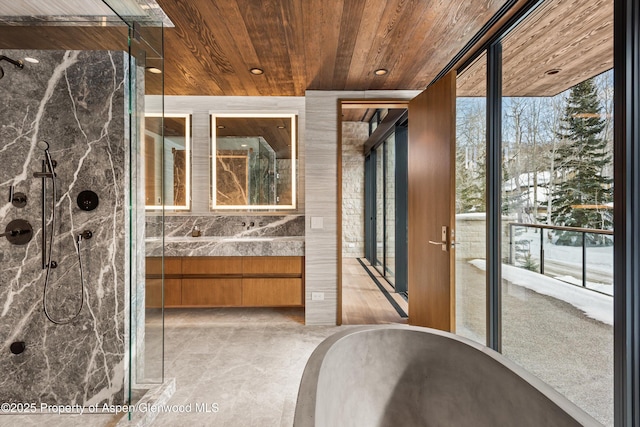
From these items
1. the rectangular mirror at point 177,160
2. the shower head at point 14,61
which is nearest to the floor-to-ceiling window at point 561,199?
the shower head at point 14,61

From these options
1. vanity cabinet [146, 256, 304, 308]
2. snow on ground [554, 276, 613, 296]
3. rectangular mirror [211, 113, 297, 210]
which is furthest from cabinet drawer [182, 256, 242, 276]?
snow on ground [554, 276, 613, 296]

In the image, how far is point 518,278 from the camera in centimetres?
204

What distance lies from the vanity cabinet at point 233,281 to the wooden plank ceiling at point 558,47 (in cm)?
245

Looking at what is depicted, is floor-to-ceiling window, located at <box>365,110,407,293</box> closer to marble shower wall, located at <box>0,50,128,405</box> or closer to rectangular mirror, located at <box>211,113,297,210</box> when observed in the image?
rectangular mirror, located at <box>211,113,297,210</box>

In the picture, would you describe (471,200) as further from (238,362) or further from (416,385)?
(238,362)

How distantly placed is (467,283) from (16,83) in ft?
11.0

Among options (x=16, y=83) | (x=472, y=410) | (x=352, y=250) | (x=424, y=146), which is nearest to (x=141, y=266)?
(x=16, y=83)

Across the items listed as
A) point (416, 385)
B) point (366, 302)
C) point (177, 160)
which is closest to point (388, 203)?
point (366, 302)

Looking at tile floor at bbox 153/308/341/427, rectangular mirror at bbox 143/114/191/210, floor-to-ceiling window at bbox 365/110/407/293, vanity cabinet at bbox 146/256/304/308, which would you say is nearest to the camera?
tile floor at bbox 153/308/341/427

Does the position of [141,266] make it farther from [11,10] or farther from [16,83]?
[11,10]

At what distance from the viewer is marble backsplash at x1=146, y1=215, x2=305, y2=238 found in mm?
3748

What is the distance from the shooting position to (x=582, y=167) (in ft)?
5.14

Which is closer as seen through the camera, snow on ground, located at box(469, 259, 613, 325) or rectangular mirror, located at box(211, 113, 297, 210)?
snow on ground, located at box(469, 259, 613, 325)

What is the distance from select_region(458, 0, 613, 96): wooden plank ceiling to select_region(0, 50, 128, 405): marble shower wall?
2.40 m
